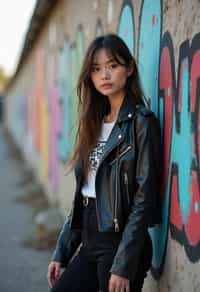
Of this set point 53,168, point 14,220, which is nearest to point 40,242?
point 14,220

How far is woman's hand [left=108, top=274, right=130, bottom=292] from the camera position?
2.48 meters

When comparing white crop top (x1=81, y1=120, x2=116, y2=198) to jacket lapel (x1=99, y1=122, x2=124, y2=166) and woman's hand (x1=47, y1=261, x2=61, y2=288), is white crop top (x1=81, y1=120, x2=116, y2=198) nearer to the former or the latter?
jacket lapel (x1=99, y1=122, x2=124, y2=166)

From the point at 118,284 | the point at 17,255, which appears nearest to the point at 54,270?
the point at 118,284

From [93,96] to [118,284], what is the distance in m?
1.00

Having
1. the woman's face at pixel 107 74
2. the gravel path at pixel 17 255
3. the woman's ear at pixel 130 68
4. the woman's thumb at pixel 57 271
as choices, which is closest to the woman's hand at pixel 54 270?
the woman's thumb at pixel 57 271

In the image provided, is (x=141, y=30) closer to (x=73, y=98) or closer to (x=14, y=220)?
(x=73, y=98)

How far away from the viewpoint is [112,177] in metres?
2.61

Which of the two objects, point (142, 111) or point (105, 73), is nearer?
point (142, 111)

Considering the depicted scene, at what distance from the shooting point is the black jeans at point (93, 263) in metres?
2.64

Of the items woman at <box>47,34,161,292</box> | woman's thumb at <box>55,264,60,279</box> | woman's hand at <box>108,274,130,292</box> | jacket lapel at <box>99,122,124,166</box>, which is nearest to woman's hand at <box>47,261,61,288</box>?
woman's thumb at <box>55,264,60,279</box>

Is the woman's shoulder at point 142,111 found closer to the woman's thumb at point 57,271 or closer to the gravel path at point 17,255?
the woman's thumb at point 57,271

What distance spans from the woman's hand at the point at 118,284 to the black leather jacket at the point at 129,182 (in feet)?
0.08

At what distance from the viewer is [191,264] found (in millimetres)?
2645

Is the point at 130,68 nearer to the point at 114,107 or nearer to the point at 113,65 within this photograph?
the point at 113,65
